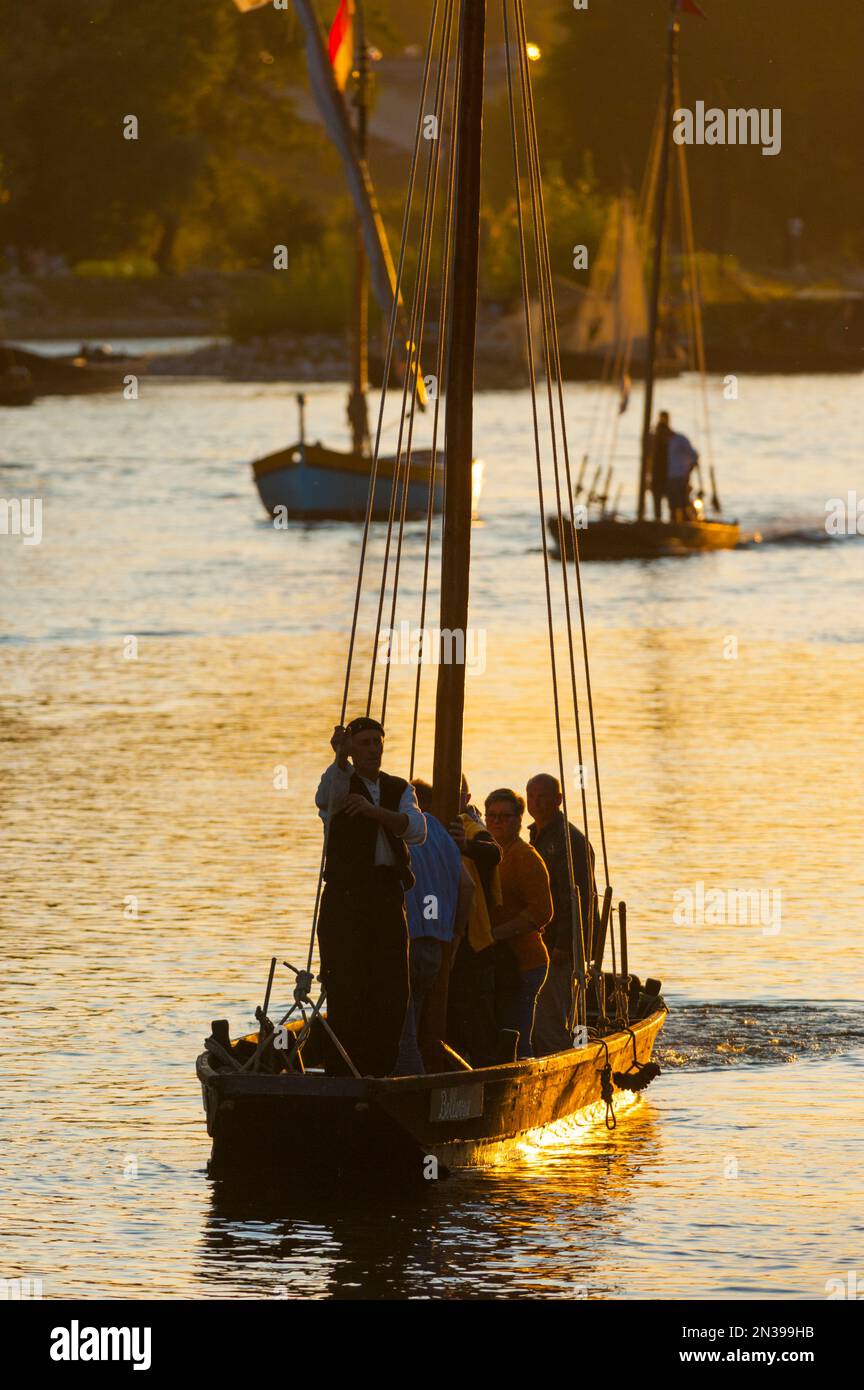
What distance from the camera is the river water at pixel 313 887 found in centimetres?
1631

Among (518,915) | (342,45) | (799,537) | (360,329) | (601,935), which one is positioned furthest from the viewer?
(799,537)

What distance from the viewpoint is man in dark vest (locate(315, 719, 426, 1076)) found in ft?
51.6

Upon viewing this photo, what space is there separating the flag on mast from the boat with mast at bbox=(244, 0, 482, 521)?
0.11 feet

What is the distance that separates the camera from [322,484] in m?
65.4

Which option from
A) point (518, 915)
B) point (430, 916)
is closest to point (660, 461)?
point (518, 915)

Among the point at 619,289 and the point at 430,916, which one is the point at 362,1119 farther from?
the point at 619,289

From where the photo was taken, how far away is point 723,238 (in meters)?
169

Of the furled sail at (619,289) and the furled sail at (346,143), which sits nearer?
the furled sail at (346,143)

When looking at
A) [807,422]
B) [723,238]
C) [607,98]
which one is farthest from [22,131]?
[807,422]

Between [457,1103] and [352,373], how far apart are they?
4849 cm

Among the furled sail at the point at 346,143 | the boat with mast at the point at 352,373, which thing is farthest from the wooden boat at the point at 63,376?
the furled sail at the point at 346,143

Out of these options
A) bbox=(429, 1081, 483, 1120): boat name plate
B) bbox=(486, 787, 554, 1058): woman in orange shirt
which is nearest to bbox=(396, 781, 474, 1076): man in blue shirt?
bbox=(429, 1081, 483, 1120): boat name plate

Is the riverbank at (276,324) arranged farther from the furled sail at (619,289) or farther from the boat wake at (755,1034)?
the boat wake at (755,1034)

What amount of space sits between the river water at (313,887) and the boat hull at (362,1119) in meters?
0.25
